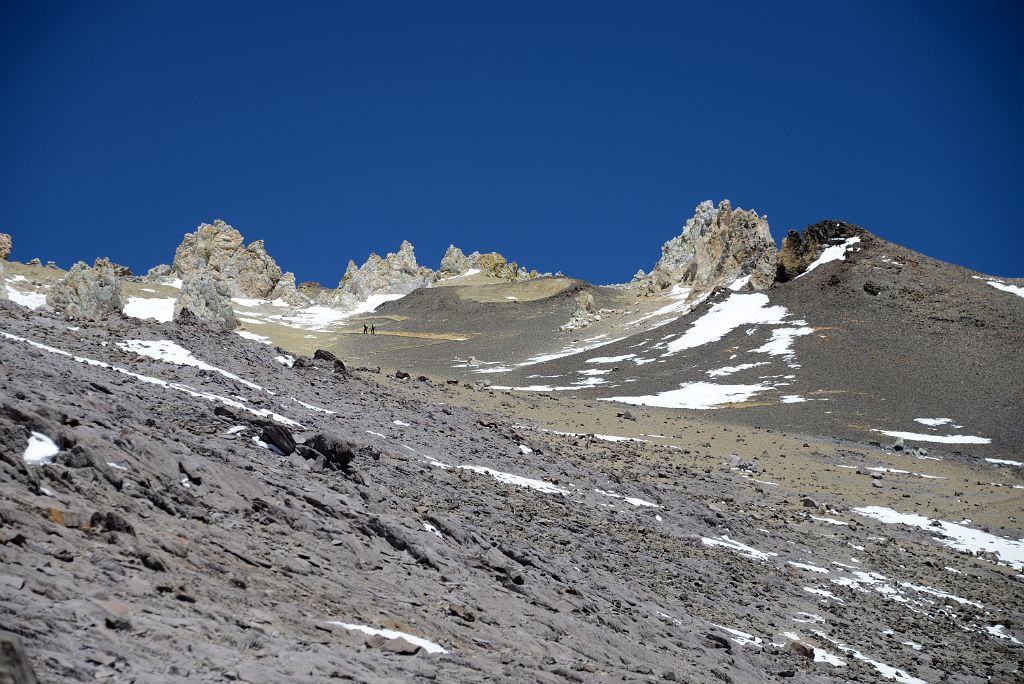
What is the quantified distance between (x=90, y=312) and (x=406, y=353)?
99.9 ft

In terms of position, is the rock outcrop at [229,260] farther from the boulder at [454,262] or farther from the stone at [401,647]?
the stone at [401,647]

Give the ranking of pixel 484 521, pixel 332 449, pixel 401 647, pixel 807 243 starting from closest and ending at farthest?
pixel 401 647 → pixel 332 449 → pixel 484 521 → pixel 807 243

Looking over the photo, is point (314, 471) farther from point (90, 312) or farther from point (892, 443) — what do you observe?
point (90, 312)

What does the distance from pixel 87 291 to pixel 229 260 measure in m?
65.1

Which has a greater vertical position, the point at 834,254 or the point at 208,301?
the point at 834,254

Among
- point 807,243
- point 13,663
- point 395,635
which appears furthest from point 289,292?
point 13,663

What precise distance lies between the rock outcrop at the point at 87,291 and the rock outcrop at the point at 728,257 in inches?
2169

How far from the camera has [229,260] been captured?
383 ft

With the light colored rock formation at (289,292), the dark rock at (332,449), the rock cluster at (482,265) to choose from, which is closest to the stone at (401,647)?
the dark rock at (332,449)

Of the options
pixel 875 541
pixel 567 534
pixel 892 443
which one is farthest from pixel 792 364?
pixel 567 534

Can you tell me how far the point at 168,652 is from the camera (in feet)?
18.1

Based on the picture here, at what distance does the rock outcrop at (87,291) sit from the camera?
51.6 meters

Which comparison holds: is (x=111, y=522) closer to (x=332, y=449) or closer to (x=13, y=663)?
(x=13, y=663)

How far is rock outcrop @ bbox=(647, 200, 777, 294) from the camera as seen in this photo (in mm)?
77875
